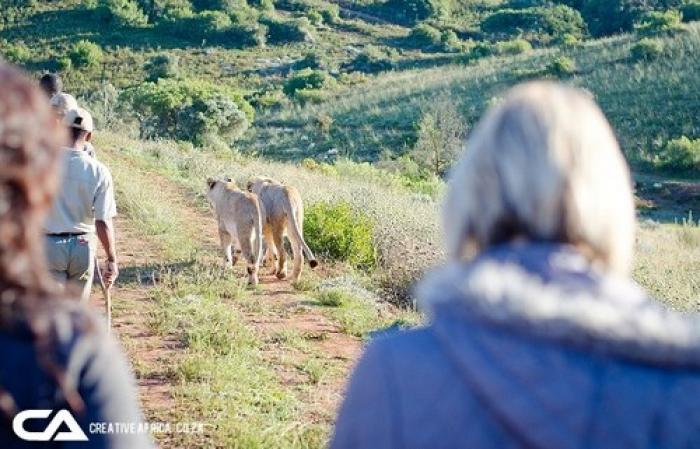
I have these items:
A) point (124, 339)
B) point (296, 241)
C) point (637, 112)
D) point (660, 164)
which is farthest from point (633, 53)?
point (124, 339)

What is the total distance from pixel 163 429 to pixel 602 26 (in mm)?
56481

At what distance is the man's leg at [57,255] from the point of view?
5305 mm

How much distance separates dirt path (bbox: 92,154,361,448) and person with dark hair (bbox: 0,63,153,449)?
12.3 ft

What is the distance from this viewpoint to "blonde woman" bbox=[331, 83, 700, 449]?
167cm

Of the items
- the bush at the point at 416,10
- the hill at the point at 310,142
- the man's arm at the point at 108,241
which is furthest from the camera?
the bush at the point at 416,10

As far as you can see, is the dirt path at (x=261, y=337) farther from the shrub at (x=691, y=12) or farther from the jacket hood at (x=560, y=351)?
the shrub at (x=691, y=12)

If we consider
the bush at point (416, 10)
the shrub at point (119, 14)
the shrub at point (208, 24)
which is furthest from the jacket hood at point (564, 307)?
the bush at point (416, 10)

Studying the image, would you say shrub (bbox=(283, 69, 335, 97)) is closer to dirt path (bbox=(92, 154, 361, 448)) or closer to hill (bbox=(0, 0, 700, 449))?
hill (bbox=(0, 0, 700, 449))

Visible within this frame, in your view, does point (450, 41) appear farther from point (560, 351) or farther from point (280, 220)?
point (560, 351)

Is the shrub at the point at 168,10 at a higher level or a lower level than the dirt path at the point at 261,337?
higher

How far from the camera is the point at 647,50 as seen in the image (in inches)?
1529

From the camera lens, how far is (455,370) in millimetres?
1771

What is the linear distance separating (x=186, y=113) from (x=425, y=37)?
33.1 meters

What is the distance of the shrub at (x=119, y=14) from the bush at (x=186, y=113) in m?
26.0
